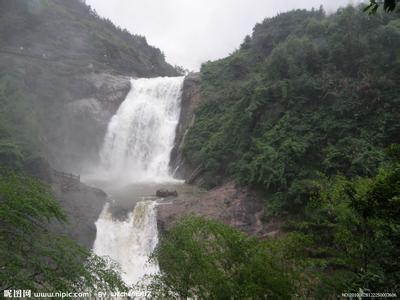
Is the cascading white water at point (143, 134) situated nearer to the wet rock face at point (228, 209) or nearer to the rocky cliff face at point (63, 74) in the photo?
the rocky cliff face at point (63, 74)

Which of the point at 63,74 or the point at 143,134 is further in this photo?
the point at 63,74

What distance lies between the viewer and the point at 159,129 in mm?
38938

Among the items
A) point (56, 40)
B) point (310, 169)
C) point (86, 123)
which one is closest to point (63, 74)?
point (86, 123)

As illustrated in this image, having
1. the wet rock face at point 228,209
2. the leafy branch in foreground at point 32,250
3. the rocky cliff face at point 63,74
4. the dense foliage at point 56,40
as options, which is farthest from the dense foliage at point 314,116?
the dense foliage at point 56,40

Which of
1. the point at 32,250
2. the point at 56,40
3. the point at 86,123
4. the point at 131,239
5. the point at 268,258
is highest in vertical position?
the point at 56,40

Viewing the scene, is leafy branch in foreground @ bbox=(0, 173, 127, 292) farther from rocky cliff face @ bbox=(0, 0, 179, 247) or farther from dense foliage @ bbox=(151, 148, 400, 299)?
rocky cliff face @ bbox=(0, 0, 179, 247)

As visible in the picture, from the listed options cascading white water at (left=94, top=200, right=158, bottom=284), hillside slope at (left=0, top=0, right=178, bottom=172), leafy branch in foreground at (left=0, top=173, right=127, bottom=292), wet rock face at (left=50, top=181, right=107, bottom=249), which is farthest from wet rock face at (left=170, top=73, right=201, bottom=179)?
leafy branch in foreground at (left=0, top=173, right=127, bottom=292)

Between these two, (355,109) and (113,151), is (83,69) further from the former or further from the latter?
(355,109)

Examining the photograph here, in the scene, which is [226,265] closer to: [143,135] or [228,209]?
[228,209]

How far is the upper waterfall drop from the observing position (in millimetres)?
36406

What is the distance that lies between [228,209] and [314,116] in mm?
8053

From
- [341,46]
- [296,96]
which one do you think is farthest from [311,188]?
[341,46]

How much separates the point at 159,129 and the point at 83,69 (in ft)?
45.0

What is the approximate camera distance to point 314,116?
22.5 meters
